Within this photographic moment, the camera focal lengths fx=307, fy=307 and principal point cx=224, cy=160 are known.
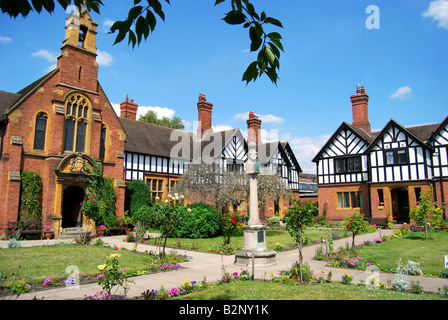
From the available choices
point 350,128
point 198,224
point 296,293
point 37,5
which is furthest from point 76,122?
point 350,128

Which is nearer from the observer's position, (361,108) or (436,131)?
(436,131)

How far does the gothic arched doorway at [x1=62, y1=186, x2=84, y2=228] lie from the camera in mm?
21359

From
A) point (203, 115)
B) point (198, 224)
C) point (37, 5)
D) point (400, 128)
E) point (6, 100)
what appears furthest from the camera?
point (203, 115)

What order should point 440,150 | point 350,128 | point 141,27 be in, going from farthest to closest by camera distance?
point 350,128 → point 440,150 → point 141,27

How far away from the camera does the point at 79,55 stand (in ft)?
68.9

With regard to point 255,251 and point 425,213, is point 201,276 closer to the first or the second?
point 255,251

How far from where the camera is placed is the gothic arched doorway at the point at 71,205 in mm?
21359

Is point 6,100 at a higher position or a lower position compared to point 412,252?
higher

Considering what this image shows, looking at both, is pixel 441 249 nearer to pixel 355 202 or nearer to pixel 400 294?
pixel 400 294

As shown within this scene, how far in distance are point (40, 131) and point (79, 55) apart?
5.84 meters

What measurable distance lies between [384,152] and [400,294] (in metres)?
22.5

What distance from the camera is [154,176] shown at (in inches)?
1080

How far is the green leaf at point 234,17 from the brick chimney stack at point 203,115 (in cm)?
3071
